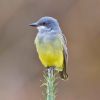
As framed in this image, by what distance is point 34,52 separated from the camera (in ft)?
14.9

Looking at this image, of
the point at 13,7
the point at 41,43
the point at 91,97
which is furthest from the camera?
the point at 13,7

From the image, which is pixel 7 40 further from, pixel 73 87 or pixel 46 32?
pixel 46 32

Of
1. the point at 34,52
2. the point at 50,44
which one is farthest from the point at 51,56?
the point at 34,52

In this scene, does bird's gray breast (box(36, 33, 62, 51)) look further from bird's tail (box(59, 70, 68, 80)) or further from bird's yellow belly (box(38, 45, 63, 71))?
bird's tail (box(59, 70, 68, 80))

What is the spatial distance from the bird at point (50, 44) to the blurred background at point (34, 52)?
126 cm

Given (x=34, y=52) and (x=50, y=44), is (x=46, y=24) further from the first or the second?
(x=34, y=52)

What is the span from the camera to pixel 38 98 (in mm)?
4352

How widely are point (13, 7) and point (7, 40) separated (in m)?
0.25

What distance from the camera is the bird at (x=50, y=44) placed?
115 inches

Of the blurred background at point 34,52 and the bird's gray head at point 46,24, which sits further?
the blurred background at point 34,52

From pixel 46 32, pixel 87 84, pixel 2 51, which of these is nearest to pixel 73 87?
pixel 87 84

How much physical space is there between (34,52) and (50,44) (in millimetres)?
1604

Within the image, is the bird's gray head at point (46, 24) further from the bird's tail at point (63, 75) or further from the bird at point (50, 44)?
the bird's tail at point (63, 75)

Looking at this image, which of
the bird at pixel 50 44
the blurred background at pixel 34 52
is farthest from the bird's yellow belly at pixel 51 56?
the blurred background at pixel 34 52
